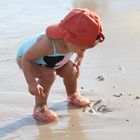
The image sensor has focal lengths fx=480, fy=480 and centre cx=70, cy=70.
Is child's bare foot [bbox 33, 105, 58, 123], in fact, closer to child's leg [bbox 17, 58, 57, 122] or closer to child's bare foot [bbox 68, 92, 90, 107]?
child's leg [bbox 17, 58, 57, 122]

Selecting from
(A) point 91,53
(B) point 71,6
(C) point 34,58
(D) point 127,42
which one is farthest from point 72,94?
(B) point 71,6

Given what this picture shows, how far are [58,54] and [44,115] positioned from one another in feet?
1.51

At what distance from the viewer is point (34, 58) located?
11.0 ft

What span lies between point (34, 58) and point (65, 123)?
20.2 inches

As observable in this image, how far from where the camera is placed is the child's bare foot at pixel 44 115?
136 inches

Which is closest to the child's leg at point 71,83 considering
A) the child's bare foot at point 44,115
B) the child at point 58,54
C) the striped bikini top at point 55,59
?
the child at point 58,54

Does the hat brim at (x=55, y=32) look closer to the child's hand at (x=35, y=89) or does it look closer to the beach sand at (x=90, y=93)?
the child's hand at (x=35, y=89)

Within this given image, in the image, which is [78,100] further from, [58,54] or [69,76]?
[58,54]

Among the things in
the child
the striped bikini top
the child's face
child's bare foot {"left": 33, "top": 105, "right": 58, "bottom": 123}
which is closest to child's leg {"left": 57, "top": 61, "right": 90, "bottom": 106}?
the child

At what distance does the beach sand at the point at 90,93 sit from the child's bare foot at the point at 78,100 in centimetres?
5

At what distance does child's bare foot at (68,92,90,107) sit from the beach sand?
2.0 inches

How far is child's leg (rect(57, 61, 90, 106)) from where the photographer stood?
144 inches

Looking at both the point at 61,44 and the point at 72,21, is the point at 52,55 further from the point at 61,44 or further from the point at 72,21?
the point at 72,21

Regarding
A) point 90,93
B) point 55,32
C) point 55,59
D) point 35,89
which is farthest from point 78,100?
point 55,32
